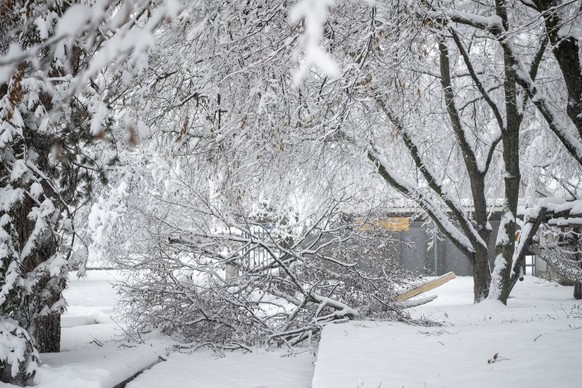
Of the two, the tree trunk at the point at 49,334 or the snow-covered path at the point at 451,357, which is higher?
the snow-covered path at the point at 451,357

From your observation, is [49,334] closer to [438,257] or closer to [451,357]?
[451,357]

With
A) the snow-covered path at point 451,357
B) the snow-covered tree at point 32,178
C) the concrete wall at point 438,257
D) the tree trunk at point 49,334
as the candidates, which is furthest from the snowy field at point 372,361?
the concrete wall at point 438,257

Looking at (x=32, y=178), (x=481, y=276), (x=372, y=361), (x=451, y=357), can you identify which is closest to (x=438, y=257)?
(x=481, y=276)

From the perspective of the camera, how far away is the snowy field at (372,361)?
429cm

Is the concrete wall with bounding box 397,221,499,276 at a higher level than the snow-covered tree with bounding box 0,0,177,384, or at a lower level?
lower

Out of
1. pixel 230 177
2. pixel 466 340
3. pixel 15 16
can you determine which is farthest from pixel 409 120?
pixel 15 16

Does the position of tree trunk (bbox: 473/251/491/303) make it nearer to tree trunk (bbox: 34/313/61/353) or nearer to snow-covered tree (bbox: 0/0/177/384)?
tree trunk (bbox: 34/313/61/353)

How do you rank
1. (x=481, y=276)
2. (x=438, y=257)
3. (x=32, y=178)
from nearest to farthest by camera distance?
(x=32, y=178) → (x=481, y=276) → (x=438, y=257)

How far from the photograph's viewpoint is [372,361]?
5.12m

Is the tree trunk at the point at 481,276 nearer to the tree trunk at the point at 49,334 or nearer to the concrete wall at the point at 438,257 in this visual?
the tree trunk at the point at 49,334

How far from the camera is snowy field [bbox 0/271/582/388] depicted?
14.1 feet

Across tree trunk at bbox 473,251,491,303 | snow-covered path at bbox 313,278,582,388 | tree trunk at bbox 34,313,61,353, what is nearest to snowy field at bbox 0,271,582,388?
snow-covered path at bbox 313,278,582,388

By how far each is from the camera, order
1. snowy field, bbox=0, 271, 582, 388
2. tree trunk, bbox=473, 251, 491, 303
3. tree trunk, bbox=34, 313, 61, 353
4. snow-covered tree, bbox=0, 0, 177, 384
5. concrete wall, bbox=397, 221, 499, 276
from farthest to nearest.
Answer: concrete wall, bbox=397, 221, 499, 276, tree trunk, bbox=473, 251, 491, 303, tree trunk, bbox=34, 313, 61, 353, snow-covered tree, bbox=0, 0, 177, 384, snowy field, bbox=0, 271, 582, 388

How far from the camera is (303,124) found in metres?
7.37
